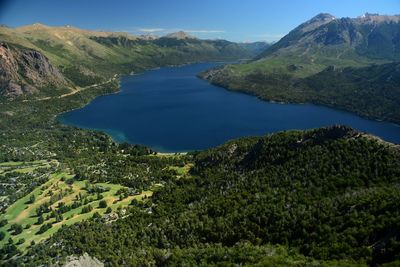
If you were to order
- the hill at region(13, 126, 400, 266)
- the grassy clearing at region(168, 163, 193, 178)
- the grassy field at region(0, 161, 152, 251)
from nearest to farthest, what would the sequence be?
the hill at region(13, 126, 400, 266)
the grassy field at region(0, 161, 152, 251)
the grassy clearing at region(168, 163, 193, 178)

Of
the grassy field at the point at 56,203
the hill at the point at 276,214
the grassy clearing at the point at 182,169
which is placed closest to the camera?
the hill at the point at 276,214

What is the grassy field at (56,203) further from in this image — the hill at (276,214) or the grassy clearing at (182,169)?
the grassy clearing at (182,169)

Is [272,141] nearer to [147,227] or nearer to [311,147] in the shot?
[311,147]

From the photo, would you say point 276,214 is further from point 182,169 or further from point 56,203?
point 56,203

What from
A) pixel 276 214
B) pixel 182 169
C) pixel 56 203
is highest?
pixel 276 214

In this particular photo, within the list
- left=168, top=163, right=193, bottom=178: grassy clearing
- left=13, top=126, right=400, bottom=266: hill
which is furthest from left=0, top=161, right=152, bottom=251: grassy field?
left=168, top=163, right=193, bottom=178: grassy clearing

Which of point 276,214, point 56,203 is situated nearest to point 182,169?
point 56,203

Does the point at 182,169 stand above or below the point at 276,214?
below

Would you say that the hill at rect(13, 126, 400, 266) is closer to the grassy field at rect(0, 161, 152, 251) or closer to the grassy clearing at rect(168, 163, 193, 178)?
the grassy field at rect(0, 161, 152, 251)

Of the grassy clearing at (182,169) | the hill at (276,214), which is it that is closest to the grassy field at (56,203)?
the hill at (276,214)
